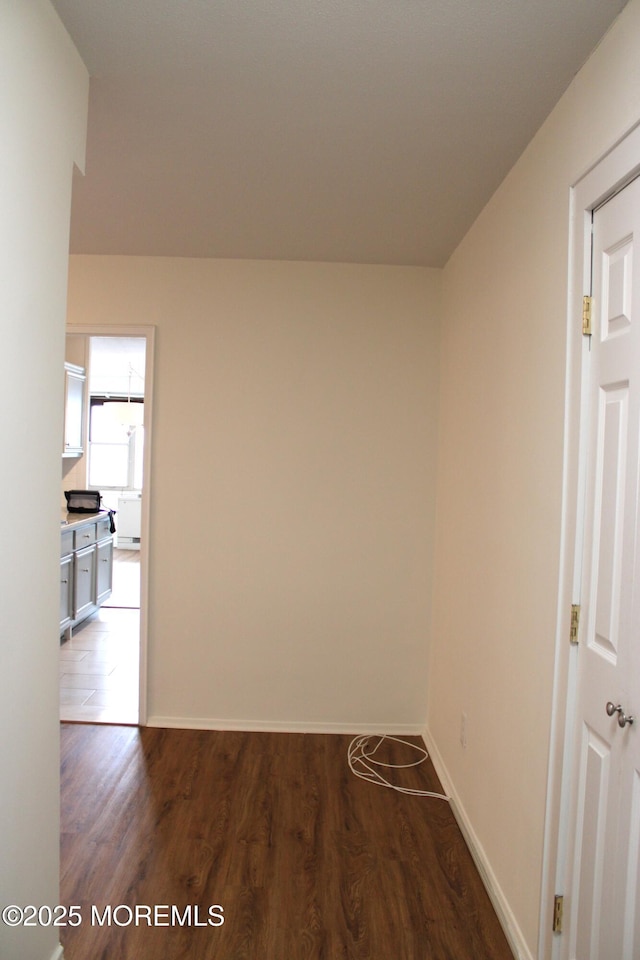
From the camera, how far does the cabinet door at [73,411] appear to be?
18.1ft

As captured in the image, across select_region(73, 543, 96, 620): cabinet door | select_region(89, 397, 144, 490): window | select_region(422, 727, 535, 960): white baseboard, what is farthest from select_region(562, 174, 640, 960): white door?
select_region(89, 397, 144, 490): window

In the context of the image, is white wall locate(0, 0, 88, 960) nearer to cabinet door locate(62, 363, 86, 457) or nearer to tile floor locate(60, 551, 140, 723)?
tile floor locate(60, 551, 140, 723)

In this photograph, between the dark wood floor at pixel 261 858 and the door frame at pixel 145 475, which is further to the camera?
the door frame at pixel 145 475

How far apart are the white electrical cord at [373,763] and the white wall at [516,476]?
0.66 ft

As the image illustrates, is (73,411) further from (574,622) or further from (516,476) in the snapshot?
(574,622)

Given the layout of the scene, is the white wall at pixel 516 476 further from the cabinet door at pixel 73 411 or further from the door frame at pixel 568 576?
the cabinet door at pixel 73 411

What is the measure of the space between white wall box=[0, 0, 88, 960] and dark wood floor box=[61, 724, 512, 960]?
1.47ft

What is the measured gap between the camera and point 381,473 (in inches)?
141

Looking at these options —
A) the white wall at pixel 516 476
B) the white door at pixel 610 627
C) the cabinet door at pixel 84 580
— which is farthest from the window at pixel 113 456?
the white door at pixel 610 627

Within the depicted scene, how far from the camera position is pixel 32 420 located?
5.13ft

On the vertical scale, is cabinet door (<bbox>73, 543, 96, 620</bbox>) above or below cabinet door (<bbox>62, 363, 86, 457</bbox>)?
below

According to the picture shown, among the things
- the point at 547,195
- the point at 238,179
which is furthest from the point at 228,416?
the point at 547,195

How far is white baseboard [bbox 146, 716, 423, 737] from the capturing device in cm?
357

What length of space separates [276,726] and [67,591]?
2330mm
